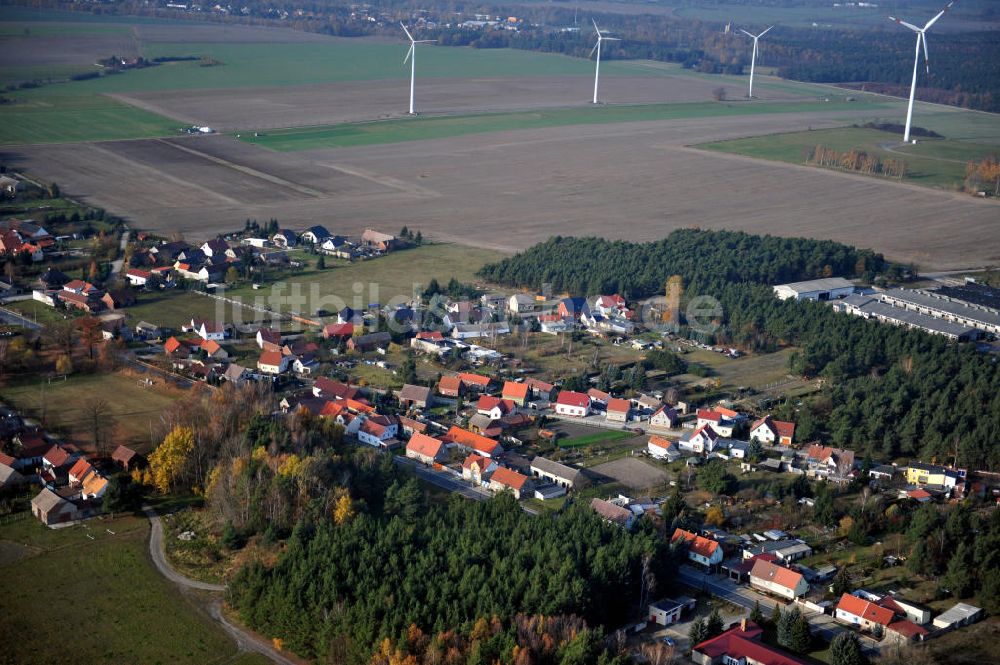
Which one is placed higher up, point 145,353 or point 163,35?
point 163,35

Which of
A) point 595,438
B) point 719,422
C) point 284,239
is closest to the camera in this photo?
point 595,438

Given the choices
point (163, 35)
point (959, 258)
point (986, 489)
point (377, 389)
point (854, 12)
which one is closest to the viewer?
point (986, 489)

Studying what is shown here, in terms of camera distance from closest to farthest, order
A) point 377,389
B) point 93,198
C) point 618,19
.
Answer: point 377,389 < point 93,198 < point 618,19

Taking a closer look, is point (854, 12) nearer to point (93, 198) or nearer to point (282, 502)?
point (93, 198)

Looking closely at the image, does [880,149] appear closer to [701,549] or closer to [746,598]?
[701,549]

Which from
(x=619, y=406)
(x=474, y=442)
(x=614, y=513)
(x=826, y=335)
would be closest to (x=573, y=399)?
(x=619, y=406)

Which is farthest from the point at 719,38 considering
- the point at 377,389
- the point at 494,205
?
the point at 377,389
